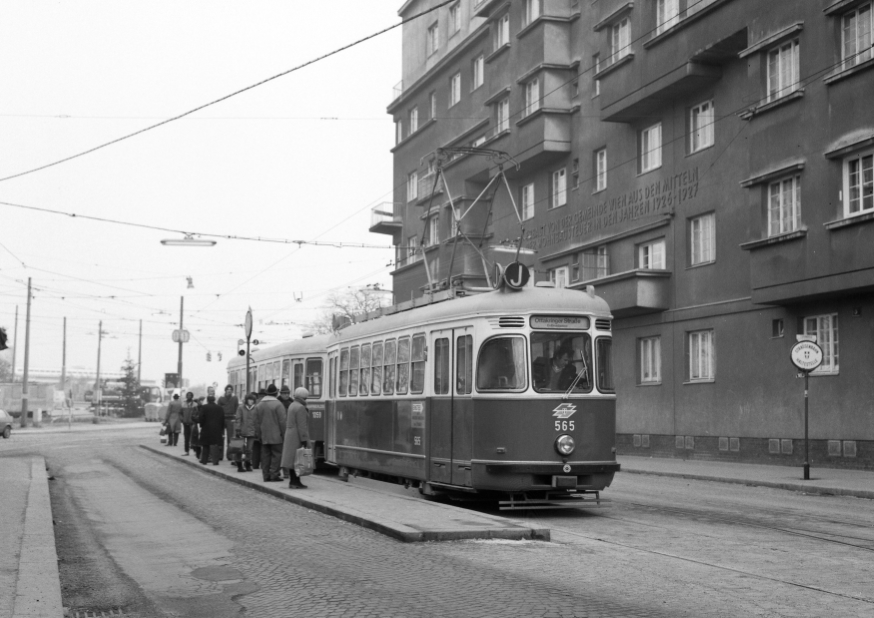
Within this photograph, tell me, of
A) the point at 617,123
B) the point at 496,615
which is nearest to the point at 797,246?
the point at 617,123

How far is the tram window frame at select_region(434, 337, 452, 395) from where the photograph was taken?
637 inches

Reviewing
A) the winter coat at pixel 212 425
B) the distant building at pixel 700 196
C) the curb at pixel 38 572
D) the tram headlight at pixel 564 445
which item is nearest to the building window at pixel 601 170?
the distant building at pixel 700 196

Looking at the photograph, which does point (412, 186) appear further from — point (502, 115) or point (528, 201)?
point (528, 201)

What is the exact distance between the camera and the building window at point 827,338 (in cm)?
2609

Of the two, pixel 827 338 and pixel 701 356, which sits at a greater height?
pixel 827 338

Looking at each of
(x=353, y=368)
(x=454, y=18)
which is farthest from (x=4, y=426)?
(x=353, y=368)

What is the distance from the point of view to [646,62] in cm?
3256

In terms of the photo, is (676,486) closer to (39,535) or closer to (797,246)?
(797,246)

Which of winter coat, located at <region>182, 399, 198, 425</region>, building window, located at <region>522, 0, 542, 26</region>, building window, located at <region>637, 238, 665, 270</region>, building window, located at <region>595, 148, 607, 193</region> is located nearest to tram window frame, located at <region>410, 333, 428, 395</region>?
winter coat, located at <region>182, 399, 198, 425</region>

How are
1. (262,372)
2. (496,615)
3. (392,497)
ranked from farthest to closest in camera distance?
(262,372) → (392,497) → (496,615)

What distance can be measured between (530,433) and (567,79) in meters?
26.5

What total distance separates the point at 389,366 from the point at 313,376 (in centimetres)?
827

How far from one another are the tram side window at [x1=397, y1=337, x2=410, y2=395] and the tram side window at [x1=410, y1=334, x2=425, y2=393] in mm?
237

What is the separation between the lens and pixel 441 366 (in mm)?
16375
